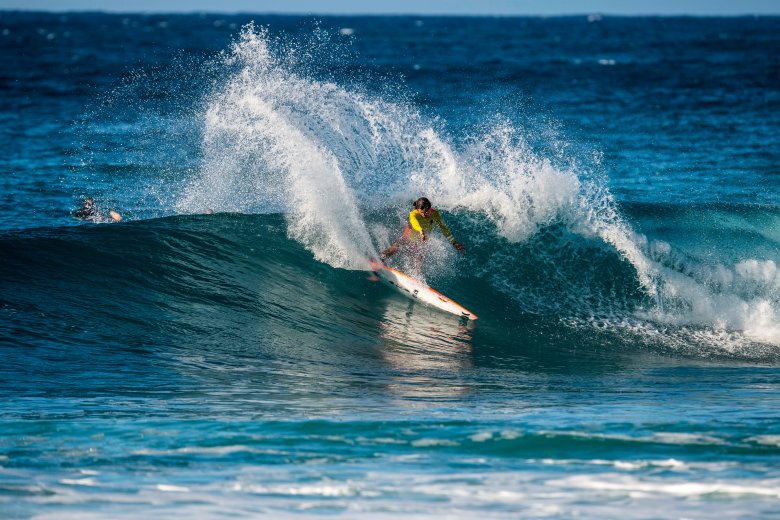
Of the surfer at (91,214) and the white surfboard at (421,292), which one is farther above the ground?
the surfer at (91,214)

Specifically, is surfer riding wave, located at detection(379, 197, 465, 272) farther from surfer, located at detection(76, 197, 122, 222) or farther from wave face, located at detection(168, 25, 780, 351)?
surfer, located at detection(76, 197, 122, 222)

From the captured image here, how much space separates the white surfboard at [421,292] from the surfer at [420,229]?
14.5 inches

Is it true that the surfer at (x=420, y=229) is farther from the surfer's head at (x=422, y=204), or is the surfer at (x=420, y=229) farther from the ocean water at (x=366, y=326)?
the ocean water at (x=366, y=326)

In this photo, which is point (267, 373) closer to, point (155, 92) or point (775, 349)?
point (775, 349)

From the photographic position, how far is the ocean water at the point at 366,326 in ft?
23.4

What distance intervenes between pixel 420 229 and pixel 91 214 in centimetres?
676

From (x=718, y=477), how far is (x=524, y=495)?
1563 mm

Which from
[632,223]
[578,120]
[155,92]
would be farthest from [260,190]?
[155,92]

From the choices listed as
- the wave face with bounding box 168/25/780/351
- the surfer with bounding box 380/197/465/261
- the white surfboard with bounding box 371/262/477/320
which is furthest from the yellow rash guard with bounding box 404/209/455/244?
the wave face with bounding box 168/25/780/351

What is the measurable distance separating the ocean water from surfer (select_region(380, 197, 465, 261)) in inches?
23.8

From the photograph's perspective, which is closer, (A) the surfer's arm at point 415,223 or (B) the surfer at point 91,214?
(A) the surfer's arm at point 415,223

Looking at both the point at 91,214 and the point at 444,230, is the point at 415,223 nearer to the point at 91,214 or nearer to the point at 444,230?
the point at 444,230

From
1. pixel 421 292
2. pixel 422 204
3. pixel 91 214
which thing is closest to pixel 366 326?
pixel 421 292

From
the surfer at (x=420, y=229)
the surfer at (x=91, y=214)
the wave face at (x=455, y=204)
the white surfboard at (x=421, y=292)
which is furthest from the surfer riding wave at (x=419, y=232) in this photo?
the surfer at (x=91, y=214)
